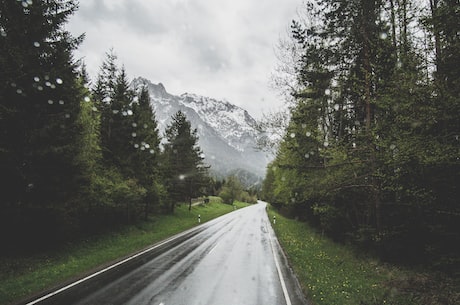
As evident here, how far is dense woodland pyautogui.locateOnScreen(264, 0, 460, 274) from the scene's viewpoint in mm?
7172

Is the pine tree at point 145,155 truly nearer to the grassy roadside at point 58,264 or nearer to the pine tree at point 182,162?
the pine tree at point 182,162

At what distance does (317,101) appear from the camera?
666 inches

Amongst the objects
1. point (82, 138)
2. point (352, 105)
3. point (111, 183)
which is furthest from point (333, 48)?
point (111, 183)

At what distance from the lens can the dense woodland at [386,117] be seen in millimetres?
7172

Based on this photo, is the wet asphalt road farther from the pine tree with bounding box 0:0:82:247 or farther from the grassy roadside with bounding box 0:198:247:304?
the pine tree with bounding box 0:0:82:247

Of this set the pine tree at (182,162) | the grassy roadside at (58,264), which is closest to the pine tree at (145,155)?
the pine tree at (182,162)

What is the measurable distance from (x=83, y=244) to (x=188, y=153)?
23.8 meters

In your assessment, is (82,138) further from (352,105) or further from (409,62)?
(352,105)

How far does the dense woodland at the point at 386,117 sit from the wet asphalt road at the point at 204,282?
14.1ft

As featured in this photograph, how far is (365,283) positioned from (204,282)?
17.8 ft

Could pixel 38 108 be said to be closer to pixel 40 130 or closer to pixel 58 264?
pixel 40 130

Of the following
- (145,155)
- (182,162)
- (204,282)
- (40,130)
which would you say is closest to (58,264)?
(40,130)

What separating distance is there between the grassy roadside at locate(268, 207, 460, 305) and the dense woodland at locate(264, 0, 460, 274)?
801mm

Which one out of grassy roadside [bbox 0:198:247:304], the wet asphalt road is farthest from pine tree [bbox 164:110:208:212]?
the wet asphalt road
